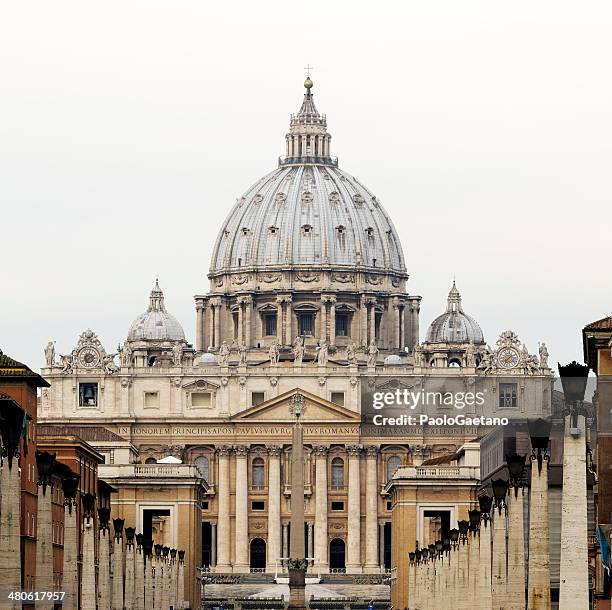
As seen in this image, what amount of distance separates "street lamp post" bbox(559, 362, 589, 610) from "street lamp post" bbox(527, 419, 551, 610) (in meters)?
2.23

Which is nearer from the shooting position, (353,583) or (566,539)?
(566,539)

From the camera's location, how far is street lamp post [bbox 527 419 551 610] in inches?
2223

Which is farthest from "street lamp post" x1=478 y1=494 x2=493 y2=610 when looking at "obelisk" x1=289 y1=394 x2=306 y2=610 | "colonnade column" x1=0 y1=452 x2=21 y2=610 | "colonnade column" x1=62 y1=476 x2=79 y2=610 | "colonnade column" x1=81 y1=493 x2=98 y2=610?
"obelisk" x1=289 y1=394 x2=306 y2=610

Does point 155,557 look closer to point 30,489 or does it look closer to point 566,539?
point 30,489

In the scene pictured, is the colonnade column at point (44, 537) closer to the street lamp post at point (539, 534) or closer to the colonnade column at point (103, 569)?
the colonnade column at point (103, 569)

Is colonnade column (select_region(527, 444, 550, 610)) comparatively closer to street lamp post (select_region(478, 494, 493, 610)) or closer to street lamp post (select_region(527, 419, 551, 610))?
street lamp post (select_region(527, 419, 551, 610))

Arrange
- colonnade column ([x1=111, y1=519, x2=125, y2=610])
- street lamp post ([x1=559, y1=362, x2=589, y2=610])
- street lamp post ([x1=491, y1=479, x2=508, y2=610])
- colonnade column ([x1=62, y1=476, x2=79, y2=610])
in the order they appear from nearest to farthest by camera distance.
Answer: street lamp post ([x1=559, y1=362, x2=589, y2=610])
street lamp post ([x1=491, y1=479, x2=508, y2=610])
colonnade column ([x1=62, y1=476, x2=79, y2=610])
colonnade column ([x1=111, y1=519, x2=125, y2=610])

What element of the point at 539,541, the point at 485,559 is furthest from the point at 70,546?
the point at 539,541

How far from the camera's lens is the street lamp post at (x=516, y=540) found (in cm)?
6041

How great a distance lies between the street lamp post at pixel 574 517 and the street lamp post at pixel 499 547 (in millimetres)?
11700

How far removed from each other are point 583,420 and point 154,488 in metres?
114

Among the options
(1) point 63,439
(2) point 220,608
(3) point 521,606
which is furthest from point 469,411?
(3) point 521,606

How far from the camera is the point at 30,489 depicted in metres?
84.1

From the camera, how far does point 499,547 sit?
6731cm
